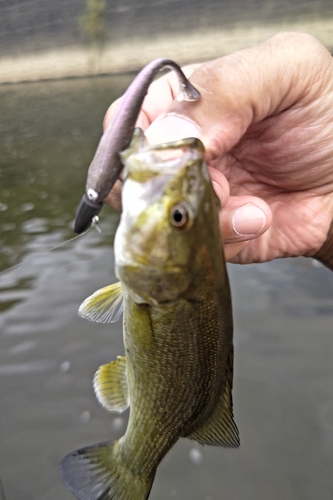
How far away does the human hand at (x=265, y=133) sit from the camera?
1626 mm

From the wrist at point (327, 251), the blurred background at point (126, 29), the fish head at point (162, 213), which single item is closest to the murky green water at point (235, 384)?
the wrist at point (327, 251)

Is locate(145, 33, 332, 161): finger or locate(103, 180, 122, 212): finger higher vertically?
locate(145, 33, 332, 161): finger

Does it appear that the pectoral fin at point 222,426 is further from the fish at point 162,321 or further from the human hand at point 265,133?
the human hand at point 265,133

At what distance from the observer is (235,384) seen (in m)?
3.52

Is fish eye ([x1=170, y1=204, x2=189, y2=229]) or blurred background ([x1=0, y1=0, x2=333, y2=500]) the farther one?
blurred background ([x1=0, y1=0, x2=333, y2=500])

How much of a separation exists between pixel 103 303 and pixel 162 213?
0.59m

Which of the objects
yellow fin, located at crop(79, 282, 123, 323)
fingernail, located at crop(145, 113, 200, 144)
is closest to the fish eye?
fingernail, located at crop(145, 113, 200, 144)

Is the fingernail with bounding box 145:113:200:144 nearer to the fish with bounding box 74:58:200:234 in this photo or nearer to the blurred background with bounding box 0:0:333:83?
the fish with bounding box 74:58:200:234

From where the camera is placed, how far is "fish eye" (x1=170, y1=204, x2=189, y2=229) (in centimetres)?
121

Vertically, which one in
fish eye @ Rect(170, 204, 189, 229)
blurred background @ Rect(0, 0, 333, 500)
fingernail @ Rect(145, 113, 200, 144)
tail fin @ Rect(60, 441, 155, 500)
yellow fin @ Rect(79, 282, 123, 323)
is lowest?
blurred background @ Rect(0, 0, 333, 500)

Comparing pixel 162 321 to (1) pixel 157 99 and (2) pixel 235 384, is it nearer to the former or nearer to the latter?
(1) pixel 157 99

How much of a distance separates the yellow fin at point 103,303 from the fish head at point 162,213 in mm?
326

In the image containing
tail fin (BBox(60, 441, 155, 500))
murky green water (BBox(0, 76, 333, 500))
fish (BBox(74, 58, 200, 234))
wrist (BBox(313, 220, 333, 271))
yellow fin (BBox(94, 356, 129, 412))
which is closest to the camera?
fish (BBox(74, 58, 200, 234))

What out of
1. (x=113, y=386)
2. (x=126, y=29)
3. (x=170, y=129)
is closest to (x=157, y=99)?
(x=170, y=129)
